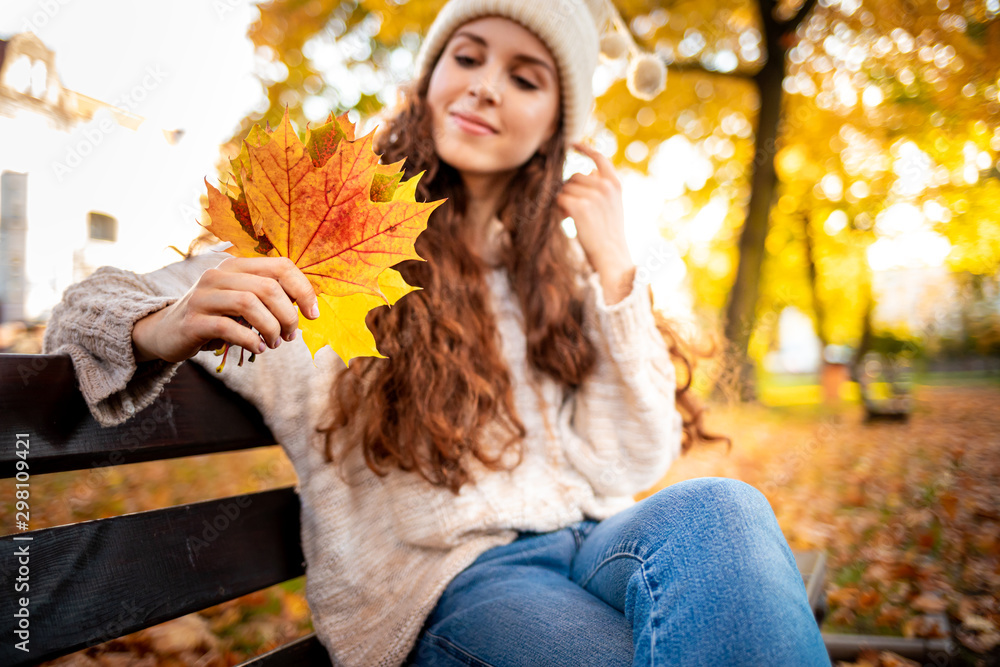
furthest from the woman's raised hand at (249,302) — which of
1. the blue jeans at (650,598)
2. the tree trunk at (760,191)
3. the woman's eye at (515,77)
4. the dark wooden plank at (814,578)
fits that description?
the tree trunk at (760,191)

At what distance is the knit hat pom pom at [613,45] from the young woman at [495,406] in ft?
0.26

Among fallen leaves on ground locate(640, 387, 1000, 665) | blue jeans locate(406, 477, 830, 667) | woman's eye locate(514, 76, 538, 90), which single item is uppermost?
woman's eye locate(514, 76, 538, 90)

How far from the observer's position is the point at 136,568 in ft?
3.46

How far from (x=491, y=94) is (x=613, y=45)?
85 cm

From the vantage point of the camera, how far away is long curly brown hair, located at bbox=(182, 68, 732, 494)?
1339mm

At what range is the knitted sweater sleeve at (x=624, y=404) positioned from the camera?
1550 millimetres

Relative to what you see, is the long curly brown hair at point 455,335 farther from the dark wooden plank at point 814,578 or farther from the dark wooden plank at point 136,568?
the dark wooden plank at point 814,578

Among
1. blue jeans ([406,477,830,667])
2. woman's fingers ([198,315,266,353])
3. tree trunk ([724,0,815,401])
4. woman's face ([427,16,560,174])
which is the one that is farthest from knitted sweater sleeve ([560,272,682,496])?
tree trunk ([724,0,815,401])

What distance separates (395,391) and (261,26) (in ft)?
14.8

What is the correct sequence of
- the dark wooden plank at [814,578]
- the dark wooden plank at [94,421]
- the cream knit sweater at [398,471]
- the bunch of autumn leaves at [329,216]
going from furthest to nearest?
the dark wooden plank at [814,578]
the cream knit sweater at [398,471]
the dark wooden plank at [94,421]
the bunch of autumn leaves at [329,216]

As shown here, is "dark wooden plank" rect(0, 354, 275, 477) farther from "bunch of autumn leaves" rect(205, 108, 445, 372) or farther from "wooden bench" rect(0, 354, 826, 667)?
"bunch of autumn leaves" rect(205, 108, 445, 372)

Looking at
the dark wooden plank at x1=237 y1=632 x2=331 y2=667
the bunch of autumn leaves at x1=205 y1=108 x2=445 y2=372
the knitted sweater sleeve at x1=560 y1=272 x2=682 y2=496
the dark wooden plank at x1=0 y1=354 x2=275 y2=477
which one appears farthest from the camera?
the knitted sweater sleeve at x1=560 y1=272 x2=682 y2=496

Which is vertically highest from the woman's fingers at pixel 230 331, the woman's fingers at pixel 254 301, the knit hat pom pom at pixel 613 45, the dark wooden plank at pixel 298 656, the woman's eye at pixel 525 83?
the knit hat pom pom at pixel 613 45

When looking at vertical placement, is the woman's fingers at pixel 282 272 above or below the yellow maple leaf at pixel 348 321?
above
